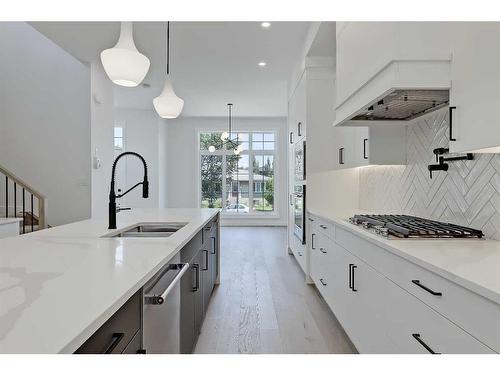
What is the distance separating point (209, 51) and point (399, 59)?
135 inches

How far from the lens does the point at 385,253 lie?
179cm

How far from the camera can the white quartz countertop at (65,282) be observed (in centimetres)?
69

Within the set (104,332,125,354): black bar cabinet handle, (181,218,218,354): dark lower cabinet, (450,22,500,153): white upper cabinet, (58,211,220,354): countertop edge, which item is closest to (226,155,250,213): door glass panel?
(181,218,218,354): dark lower cabinet

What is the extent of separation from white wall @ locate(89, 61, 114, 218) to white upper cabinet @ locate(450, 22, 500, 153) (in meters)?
4.99

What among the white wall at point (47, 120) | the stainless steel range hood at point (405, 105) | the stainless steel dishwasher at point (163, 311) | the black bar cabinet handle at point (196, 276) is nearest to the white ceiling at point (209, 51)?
the white wall at point (47, 120)

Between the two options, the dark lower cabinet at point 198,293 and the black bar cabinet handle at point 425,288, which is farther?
the dark lower cabinet at point 198,293

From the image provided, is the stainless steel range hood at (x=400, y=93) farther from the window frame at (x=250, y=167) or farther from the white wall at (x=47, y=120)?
the window frame at (x=250, y=167)

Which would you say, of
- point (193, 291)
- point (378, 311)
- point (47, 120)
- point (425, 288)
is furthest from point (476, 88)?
point (47, 120)

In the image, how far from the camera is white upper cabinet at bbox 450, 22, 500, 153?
1375 mm

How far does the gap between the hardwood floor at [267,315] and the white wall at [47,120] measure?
2645 mm

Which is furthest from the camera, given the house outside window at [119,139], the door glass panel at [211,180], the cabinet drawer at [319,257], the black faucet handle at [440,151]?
the door glass panel at [211,180]

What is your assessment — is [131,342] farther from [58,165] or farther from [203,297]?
[58,165]

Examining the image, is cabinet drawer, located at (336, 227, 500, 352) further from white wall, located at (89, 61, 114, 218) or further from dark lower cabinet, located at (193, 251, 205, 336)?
white wall, located at (89, 61, 114, 218)
